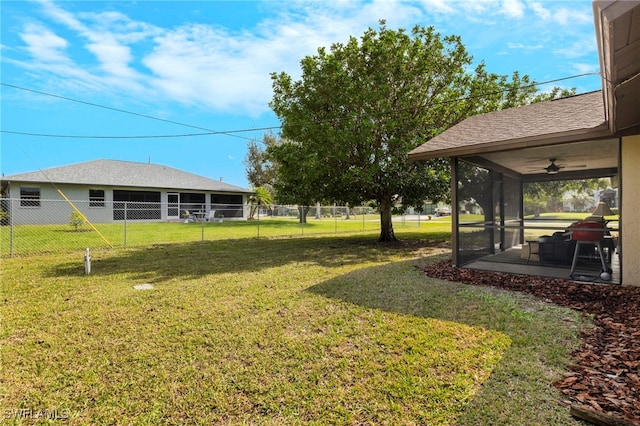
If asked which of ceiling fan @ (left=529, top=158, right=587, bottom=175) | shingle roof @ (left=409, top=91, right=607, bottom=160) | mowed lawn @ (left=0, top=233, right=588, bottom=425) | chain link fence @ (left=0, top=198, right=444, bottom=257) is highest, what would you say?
shingle roof @ (left=409, top=91, right=607, bottom=160)

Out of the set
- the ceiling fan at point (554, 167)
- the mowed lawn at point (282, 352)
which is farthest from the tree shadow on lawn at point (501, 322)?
the ceiling fan at point (554, 167)

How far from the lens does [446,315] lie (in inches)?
168

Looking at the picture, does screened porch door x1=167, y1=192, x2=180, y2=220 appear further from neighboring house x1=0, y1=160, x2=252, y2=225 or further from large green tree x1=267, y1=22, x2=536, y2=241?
large green tree x1=267, y1=22, x2=536, y2=241

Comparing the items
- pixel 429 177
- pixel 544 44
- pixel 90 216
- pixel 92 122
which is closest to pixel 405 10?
pixel 544 44

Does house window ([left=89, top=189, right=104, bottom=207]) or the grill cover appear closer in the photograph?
the grill cover

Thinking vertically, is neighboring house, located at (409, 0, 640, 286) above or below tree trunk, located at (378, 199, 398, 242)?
above

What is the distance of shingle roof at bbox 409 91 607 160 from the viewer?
5.77 meters

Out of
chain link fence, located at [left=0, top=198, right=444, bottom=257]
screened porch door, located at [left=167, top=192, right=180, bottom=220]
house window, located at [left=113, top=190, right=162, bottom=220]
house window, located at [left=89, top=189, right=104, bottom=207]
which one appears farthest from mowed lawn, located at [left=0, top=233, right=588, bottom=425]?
screened porch door, located at [left=167, top=192, right=180, bottom=220]

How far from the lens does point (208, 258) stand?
9.12 meters

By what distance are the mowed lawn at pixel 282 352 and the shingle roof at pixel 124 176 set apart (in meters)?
17.9

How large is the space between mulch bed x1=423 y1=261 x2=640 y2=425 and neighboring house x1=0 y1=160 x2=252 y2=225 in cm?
1369

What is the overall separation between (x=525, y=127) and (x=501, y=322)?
459cm

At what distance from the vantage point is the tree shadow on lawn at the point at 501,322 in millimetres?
2389

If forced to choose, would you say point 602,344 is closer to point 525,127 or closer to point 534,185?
point 525,127
